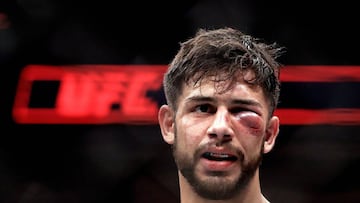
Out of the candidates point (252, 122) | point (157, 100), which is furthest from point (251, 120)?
point (157, 100)

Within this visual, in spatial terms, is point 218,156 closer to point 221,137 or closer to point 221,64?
point 221,137

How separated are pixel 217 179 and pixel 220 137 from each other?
0.08 m

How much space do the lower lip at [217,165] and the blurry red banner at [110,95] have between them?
100 centimetres

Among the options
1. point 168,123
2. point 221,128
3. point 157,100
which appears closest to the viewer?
point 221,128

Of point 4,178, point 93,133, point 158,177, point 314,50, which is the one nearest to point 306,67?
point 314,50

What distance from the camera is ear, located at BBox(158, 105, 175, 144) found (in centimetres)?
120

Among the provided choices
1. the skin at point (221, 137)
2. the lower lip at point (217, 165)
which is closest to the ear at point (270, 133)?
the skin at point (221, 137)

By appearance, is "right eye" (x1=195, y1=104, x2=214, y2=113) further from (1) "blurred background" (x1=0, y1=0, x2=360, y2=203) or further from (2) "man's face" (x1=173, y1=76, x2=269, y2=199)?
(1) "blurred background" (x1=0, y1=0, x2=360, y2=203)

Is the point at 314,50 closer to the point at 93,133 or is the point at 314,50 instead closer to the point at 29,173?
the point at 93,133

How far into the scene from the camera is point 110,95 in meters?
2.12

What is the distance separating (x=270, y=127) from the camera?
117cm

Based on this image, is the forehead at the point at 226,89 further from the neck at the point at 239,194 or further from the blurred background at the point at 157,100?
the blurred background at the point at 157,100

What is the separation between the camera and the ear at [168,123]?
47.3 inches

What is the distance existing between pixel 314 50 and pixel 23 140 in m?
1.06
